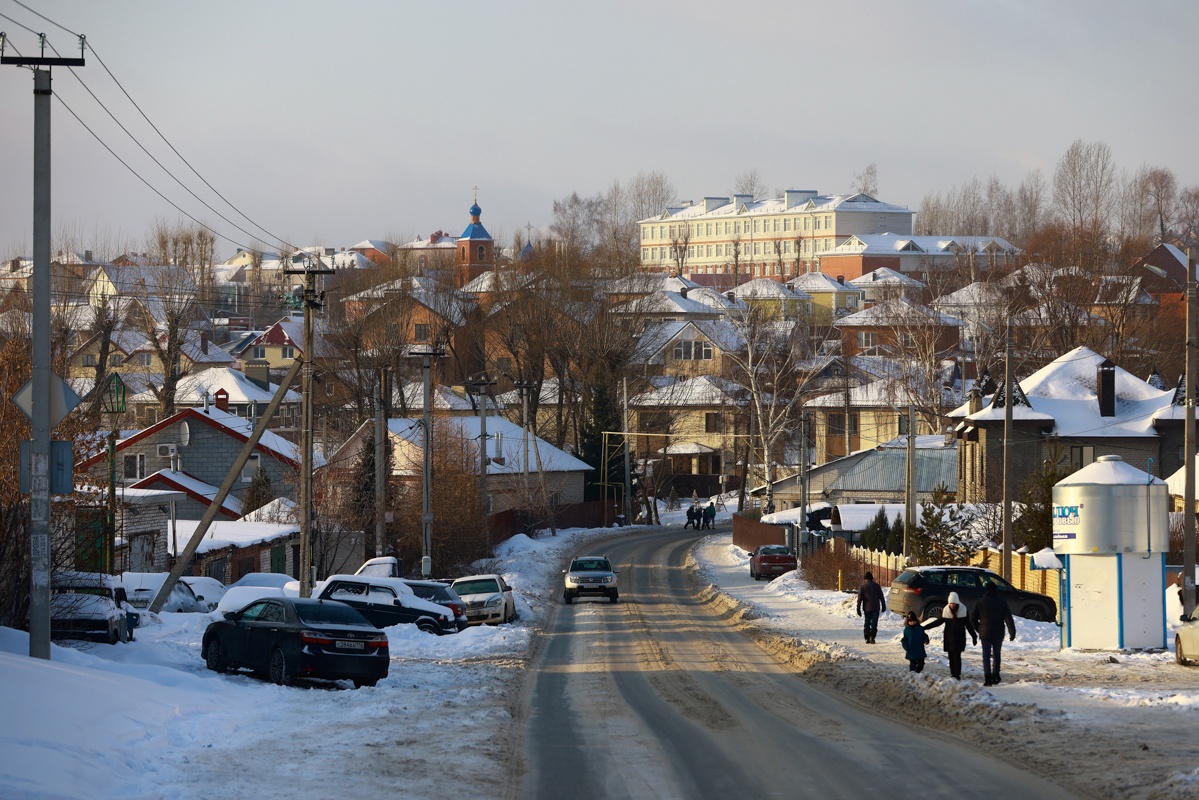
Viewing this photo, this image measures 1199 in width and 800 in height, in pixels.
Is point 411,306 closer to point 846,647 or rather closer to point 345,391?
point 345,391

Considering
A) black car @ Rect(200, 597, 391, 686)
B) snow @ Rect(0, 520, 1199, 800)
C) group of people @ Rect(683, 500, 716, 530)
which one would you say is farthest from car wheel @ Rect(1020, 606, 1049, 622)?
group of people @ Rect(683, 500, 716, 530)

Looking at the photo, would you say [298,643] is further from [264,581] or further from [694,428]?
[694,428]

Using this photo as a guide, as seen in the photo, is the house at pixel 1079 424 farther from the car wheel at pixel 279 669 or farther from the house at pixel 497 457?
the car wheel at pixel 279 669

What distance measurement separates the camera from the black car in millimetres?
18625

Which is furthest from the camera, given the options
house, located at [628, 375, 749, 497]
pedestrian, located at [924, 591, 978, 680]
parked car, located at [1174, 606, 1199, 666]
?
house, located at [628, 375, 749, 497]

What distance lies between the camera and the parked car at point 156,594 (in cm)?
3259

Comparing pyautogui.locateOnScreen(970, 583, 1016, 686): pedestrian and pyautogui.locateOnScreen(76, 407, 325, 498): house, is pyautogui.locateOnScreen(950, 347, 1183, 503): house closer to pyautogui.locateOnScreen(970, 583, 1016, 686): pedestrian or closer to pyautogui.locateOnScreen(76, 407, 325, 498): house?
pyautogui.locateOnScreen(76, 407, 325, 498): house

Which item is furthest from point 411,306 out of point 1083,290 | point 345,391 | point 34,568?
point 34,568

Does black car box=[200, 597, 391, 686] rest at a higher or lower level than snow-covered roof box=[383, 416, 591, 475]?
lower

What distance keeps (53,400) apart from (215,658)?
18.3 feet

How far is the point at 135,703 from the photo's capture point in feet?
46.2

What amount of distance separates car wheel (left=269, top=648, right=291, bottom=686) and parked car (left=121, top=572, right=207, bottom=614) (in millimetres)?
13866

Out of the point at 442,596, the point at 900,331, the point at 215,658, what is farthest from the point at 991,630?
the point at 900,331

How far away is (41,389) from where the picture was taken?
16094mm
